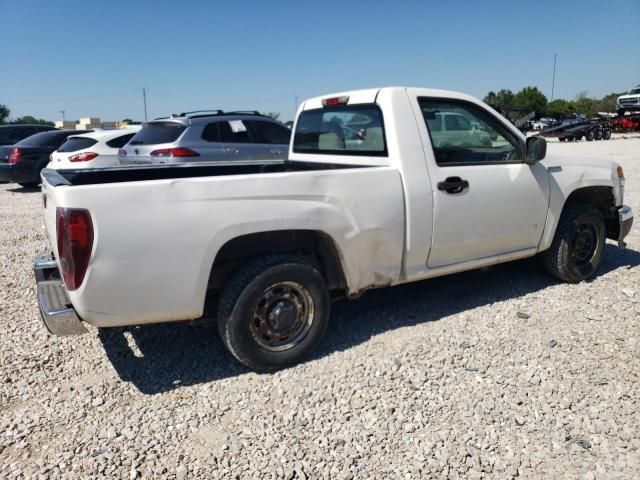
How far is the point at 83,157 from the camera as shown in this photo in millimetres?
10047

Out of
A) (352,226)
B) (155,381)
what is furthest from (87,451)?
(352,226)

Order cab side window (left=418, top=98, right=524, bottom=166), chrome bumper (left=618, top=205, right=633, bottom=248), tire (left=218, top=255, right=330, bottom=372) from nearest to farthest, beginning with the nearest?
tire (left=218, top=255, right=330, bottom=372)
cab side window (left=418, top=98, right=524, bottom=166)
chrome bumper (left=618, top=205, right=633, bottom=248)

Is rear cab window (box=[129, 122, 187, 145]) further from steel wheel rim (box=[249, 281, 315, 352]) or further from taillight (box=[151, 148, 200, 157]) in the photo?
steel wheel rim (box=[249, 281, 315, 352])

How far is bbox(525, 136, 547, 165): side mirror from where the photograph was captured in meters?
4.02

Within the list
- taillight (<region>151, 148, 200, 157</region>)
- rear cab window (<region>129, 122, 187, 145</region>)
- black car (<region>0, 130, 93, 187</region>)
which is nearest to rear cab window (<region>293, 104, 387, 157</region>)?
taillight (<region>151, 148, 200, 157</region>)

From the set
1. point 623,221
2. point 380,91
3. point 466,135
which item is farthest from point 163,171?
point 623,221

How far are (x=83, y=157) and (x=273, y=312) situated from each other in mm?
8389

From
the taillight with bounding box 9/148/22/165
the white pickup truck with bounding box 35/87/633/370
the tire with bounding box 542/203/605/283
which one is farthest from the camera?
the taillight with bounding box 9/148/22/165

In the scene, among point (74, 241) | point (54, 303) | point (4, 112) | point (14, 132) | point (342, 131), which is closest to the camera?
point (74, 241)

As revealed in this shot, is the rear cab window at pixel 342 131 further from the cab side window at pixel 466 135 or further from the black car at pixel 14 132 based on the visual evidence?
the black car at pixel 14 132

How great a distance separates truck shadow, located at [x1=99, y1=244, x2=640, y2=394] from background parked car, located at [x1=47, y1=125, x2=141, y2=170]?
7.18 metres

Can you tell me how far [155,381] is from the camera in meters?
3.25

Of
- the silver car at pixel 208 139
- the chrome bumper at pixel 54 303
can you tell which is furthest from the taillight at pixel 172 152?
the chrome bumper at pixel 54 303

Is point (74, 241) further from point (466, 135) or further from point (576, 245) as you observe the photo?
point (576, 245)
